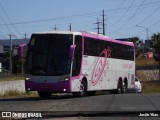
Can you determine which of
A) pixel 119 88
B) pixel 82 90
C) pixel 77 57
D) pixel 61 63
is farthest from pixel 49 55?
pixel 119 88

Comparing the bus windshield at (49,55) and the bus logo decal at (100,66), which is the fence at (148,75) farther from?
the bus windshield at (49,55)

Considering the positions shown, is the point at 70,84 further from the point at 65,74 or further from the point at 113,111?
the point at 113,111

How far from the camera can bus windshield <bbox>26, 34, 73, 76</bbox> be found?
24875mm

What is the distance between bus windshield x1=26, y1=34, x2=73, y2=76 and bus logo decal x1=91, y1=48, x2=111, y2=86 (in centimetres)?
403

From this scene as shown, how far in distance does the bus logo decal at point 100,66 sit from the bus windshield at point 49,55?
4.03 metres

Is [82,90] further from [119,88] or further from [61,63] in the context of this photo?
[119,88]

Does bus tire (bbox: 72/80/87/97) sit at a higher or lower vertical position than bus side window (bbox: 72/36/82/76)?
lower

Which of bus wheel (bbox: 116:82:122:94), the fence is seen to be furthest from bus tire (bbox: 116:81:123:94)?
the fence

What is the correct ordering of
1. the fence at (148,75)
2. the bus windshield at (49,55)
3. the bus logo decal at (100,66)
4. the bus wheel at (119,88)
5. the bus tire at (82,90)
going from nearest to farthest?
the bus windshield at (49,55), the bus tire at (82,90), the bus logo decal at (100,66), the bus wheel at (119,88), the fence at (148,75)

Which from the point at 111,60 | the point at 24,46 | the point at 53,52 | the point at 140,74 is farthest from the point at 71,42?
the point at 140,74

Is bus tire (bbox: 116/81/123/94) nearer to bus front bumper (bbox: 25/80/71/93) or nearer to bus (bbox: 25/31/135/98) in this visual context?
bus (bbox: 25/31/135/98)

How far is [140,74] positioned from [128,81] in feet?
187

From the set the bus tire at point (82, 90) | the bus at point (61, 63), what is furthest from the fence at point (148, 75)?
the bus tire at point (82, 90)

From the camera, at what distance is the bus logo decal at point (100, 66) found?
94.4 feet
